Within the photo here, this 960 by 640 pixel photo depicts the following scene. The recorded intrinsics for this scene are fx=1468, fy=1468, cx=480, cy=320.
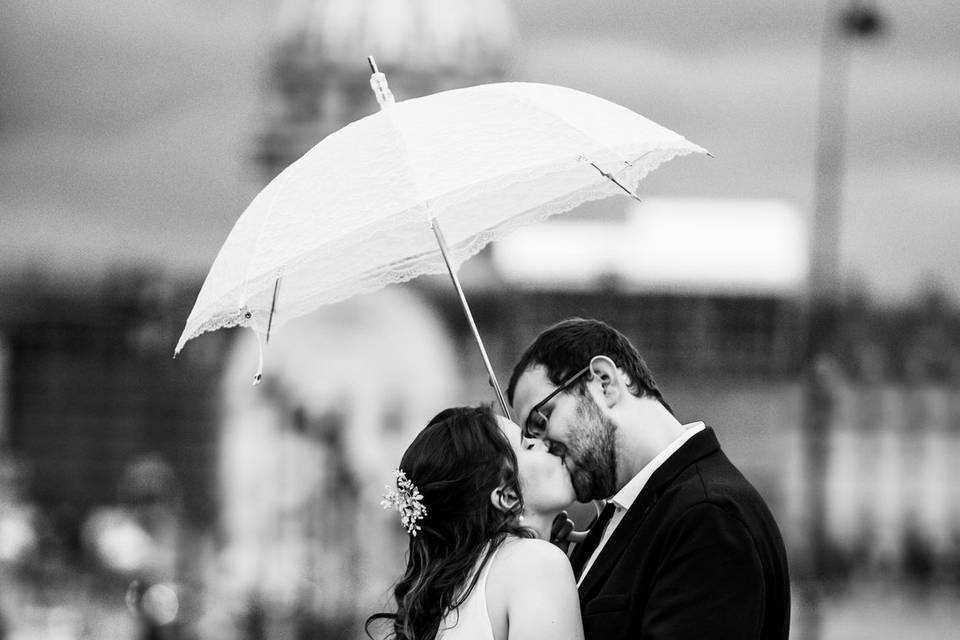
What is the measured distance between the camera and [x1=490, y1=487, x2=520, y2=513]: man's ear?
7.82 feet

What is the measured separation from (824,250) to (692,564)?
21.9 meters

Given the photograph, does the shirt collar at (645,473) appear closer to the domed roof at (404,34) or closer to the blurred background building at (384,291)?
the blurred background building at (384,291)

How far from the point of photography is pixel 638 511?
2.34 m

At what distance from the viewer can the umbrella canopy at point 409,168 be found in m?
2.51

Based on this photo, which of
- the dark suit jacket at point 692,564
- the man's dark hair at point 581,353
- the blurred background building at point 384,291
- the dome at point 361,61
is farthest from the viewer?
the dome at point 361,61

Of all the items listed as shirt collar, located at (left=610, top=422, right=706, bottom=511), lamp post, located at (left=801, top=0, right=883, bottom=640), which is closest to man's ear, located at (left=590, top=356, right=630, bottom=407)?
shirt collar, located at (left=610, top=422, right=706, bottom=511)

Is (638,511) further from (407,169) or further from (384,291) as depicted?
(384,291)

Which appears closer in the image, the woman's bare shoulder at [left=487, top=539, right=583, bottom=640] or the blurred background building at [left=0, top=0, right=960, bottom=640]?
the woman's bare shoulder at [left=487, top=539, right=583, bottom=640]

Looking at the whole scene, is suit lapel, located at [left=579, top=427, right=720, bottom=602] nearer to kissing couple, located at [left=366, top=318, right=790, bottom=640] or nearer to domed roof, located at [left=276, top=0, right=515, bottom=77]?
kissing couple, located at [left=366, top=318, right=790, bottom=640]

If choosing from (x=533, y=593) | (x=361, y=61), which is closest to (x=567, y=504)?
(x=533, y=593)

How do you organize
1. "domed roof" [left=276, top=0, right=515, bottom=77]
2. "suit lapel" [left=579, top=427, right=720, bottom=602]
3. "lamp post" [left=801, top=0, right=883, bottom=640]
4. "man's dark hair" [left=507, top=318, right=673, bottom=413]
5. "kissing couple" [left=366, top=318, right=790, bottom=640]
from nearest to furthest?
"kissing couple" [left=366, top=318, right=790, bottom=640], "suit lapel" [left=579, top=427, right=720, bottom=602], "man's dark hair" [left=507, top=318, right=673, bottom=413], "lamp post" [left=801, top=0, right=883, bottom=640], "domed roof" [left=276, top=0, right=515, bottom=77]

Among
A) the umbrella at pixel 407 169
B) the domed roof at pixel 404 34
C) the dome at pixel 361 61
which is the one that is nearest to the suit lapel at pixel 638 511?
the umbrella at pixel 407 169

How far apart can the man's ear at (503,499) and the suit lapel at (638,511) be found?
0.16m

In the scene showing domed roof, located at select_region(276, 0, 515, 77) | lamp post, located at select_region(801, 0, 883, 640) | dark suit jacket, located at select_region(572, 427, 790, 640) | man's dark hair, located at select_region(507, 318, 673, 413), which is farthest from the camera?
domed roof, located at select_region(276, 0, 515, 77)
